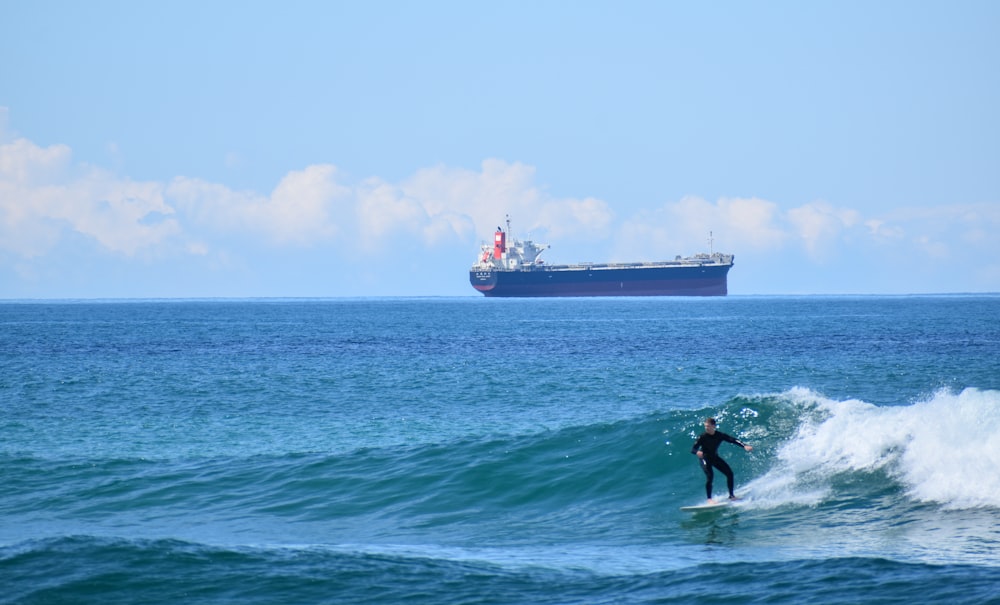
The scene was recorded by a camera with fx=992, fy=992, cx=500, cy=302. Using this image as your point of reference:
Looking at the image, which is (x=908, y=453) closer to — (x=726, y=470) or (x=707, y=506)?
(x=726, y=470)

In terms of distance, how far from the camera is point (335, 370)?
50438 millimetres

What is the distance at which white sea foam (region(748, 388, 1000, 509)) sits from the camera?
642 inches

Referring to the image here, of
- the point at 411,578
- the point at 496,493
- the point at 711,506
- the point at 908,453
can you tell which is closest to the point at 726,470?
the point at 711,506

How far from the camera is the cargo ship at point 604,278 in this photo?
171750mm

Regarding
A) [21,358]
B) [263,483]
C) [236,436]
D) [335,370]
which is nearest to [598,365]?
[335,370]

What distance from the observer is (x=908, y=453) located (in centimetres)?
1850

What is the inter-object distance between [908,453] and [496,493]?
7.99 meters

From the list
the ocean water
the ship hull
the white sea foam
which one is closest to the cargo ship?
the ship hull

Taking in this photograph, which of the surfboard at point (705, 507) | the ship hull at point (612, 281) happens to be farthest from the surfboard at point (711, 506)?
the ship hull at point (612, 281)

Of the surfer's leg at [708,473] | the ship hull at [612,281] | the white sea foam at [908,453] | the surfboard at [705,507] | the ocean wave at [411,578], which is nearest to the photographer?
the ocean wave at [411,578]

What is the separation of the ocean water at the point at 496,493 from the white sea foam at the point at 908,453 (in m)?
0.05

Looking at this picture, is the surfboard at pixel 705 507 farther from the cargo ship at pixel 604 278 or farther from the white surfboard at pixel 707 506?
the cargo ship at pixel 604 278

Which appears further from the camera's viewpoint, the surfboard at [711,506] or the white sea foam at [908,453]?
the surfboard at [711,506]

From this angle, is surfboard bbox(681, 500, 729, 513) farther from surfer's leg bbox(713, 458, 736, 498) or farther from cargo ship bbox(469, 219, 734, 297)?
cargo ship bbox(469, 219, 734, 297)
